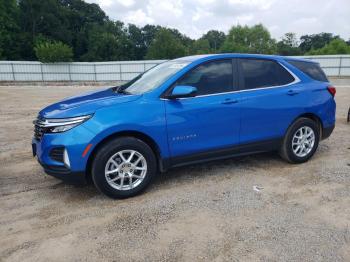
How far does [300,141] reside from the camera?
208 inches

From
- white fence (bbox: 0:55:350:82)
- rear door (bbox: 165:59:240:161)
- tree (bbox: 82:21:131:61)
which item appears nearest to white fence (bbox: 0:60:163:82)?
white fence (bbox: 0:55:350:82)

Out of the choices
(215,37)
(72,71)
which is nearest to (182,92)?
(72,71)

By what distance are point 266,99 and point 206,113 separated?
1046 millimetres

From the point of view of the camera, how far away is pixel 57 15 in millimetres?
69125

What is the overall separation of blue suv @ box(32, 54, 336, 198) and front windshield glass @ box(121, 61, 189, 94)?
0.03 m

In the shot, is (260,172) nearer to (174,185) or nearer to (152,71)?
(174,185)

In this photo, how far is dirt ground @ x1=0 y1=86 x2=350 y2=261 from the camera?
3070 mm

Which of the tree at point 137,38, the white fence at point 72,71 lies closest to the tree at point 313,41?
the tree at point 137,38

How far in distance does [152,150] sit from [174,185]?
67 centimetres

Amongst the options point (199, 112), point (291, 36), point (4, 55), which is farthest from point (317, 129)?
point (291, 36)

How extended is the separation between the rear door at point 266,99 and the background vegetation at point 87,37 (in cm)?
2988

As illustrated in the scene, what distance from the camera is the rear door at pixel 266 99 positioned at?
4730 mm

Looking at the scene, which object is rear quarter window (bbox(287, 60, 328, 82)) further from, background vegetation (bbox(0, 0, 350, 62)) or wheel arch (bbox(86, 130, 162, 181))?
background vegetation (bbox(0, 0, 350, 62))

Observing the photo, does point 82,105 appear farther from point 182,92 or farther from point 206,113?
Result: point 206,113
